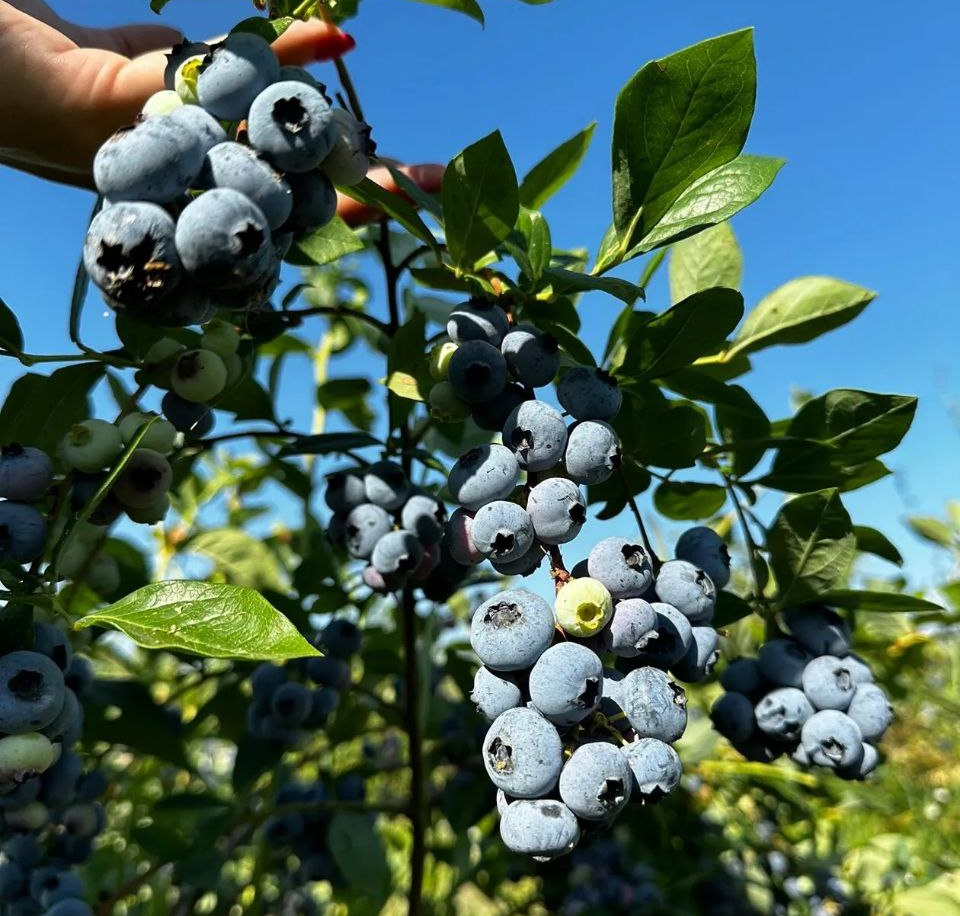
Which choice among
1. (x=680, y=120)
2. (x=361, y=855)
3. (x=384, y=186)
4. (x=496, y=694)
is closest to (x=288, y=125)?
(x=680, y=120)

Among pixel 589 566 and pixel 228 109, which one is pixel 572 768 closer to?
pixel 589 566

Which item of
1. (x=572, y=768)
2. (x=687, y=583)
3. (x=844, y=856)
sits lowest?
(x=844, y=856)

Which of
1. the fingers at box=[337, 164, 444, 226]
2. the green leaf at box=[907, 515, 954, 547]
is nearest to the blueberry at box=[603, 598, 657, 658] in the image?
the fingers at box=[337, 164, 444, 226]

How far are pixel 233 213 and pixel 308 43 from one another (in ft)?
1.57

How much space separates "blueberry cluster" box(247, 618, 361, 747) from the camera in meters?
1.25

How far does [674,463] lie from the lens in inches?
36.4

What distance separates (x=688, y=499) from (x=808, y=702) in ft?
0.93

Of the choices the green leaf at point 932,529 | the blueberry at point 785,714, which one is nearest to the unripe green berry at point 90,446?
the blueberry at point 785,714

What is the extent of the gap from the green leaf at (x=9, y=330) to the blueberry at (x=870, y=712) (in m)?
0.99

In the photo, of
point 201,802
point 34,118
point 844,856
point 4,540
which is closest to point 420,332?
point 4,540

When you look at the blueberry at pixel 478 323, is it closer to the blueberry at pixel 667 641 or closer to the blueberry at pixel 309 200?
the blueberry at pixel 309 200

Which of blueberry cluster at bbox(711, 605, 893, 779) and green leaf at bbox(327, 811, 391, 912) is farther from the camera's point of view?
green leaf at bbox(327, 811, 391, 912)

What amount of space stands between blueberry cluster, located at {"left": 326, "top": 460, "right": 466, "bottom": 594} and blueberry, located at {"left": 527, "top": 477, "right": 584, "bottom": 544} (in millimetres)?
342

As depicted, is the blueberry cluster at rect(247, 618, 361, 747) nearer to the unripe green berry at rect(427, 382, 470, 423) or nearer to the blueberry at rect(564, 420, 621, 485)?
the unripe green berry at rect(427, 382, 470, 423)
